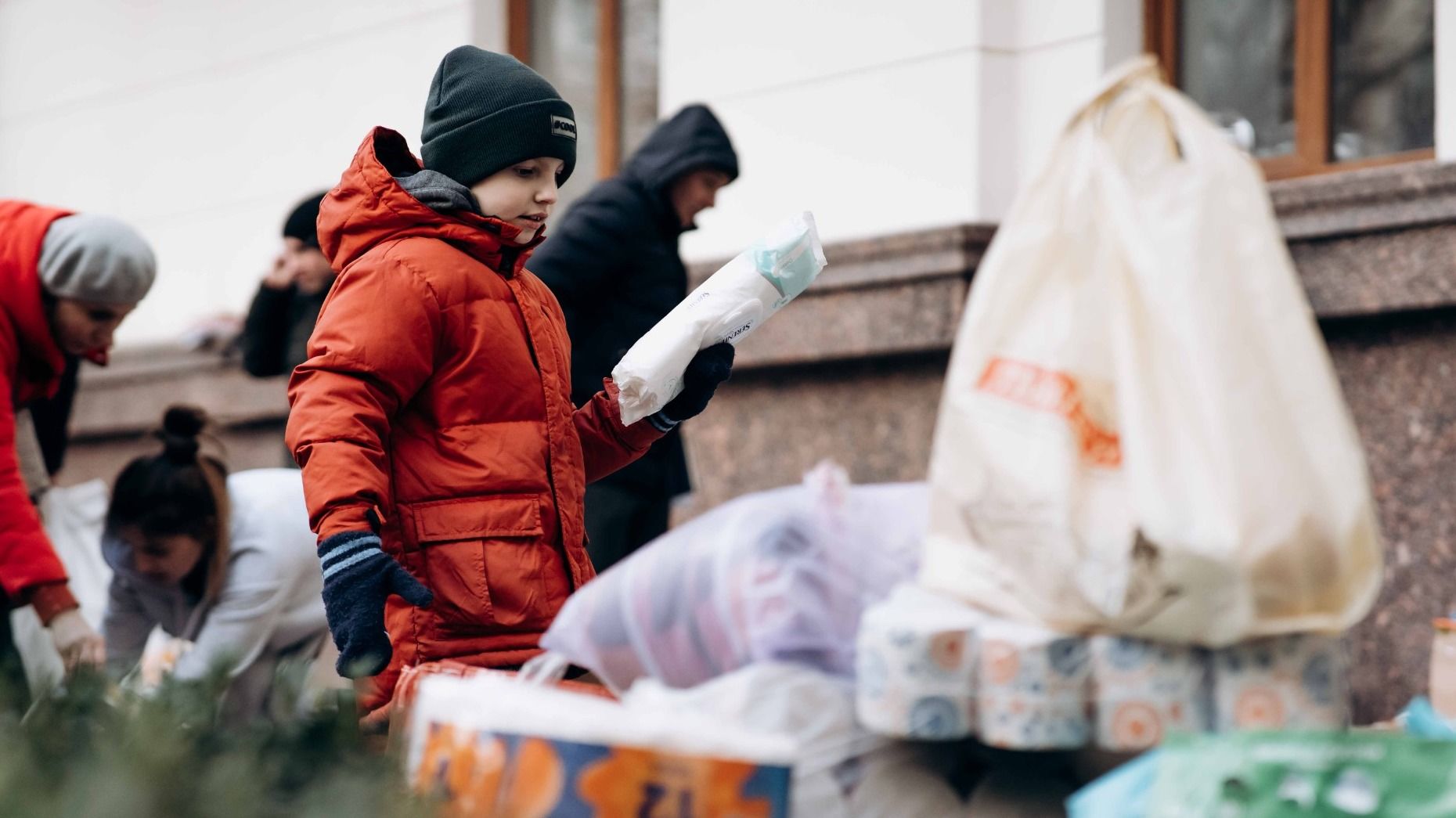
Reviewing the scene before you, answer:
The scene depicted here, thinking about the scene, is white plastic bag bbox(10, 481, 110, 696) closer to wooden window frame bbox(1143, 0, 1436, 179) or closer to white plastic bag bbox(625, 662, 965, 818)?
wooden window frame bbox(1143, 0, 1436, 179)

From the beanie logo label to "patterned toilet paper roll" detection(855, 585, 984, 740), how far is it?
1.14 metres

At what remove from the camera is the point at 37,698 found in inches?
69.8

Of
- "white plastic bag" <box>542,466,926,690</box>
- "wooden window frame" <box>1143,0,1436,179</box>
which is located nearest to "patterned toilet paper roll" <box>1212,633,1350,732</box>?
"white plastic bag" <box>542,466,926,690</box>

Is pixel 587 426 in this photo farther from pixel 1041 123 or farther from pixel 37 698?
pixel 1041 123

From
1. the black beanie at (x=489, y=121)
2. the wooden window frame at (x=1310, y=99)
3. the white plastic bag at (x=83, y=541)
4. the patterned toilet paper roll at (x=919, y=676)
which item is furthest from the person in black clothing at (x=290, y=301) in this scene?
the patterned toilet paper roll at (x=919, y=676)

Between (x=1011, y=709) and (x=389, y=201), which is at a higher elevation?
(x=389, y=201)

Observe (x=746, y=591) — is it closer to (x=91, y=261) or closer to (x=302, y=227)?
(x=91, y=261)

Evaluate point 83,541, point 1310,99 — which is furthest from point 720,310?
point 83,541

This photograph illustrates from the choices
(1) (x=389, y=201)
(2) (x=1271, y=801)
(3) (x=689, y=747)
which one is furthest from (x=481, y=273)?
(2) (x=1271, y=801)

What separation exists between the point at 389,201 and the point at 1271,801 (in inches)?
63.0

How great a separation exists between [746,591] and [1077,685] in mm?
411

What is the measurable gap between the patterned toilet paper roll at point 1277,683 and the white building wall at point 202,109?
5239 mm

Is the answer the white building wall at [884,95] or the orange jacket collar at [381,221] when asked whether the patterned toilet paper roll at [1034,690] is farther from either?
the white building wall at [884,95]

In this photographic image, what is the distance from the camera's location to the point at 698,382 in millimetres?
3100
